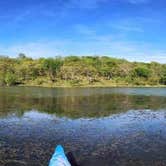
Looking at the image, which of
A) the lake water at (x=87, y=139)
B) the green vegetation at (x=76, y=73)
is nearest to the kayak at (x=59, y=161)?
the lake water at (x=87, y=139)

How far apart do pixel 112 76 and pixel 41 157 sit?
110797mm

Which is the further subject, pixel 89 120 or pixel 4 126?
pixel 89 120

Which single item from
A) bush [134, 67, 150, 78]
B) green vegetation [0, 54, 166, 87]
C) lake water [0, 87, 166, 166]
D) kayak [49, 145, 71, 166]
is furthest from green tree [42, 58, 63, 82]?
kayak [49, 145, 71, 166]

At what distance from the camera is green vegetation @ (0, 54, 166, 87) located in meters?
110

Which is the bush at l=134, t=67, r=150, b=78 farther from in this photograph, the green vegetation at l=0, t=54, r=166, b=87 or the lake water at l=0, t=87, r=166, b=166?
the lake water at l=0, t=87, r=166, b=166

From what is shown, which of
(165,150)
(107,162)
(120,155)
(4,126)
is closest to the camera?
(107,162)

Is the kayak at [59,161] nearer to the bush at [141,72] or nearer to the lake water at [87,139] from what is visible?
the lake water at [87,139]

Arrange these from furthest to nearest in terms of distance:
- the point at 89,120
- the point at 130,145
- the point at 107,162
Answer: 1. the point at 89,120
2. the point at 130,145
3. the point at 107,162

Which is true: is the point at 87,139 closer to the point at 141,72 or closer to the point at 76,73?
the point at 76,73

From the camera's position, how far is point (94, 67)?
12156 cm

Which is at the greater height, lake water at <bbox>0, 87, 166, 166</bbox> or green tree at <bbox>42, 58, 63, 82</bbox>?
green tree at <bbox>42, 58, 63, 82</bbox>

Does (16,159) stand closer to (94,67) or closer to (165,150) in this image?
(165,150)

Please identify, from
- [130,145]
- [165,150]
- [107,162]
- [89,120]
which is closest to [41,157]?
[107,162]

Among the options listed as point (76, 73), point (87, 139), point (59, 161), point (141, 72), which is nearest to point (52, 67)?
point (76, 73)
